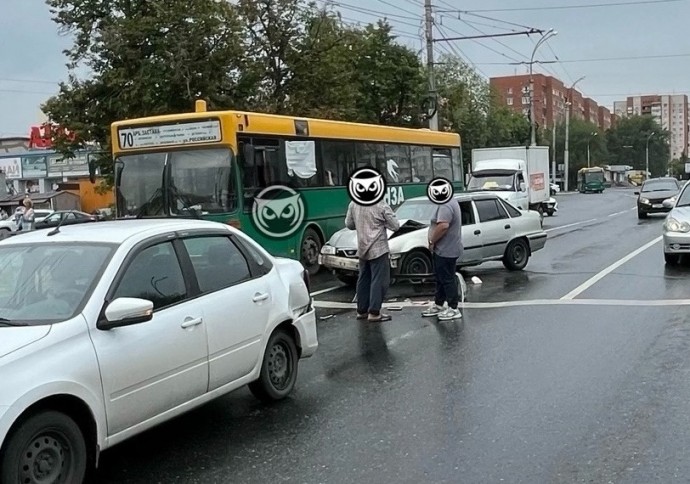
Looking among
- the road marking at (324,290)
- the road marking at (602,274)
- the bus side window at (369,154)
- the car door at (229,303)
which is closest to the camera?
the car door at (229,303)

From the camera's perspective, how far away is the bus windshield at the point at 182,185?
13766mm

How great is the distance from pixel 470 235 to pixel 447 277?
408 cm

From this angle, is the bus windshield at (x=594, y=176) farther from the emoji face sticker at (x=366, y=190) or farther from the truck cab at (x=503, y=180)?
the emoji face sticker at (x=366, y=190)

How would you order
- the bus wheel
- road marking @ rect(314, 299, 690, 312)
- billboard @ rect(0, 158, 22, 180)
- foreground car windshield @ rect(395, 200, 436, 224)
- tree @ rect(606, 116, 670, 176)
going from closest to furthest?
road marking @ rect(314, 299, 690, 312) → foreground car windshield @ rect(395, 200, 436, 224) → the bus wheel → billboard @ rect(0, 158, 22, 180) → tree @ rect(606, 116, 670, 176)

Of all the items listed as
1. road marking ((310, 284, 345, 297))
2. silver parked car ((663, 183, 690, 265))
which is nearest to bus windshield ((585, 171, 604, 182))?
silver parked car ((663, 183, 690, 265))

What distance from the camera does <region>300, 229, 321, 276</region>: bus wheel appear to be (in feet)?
51.8

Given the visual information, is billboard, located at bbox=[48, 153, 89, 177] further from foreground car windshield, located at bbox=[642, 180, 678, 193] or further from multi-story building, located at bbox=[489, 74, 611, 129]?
multi-story building, located at bbox=[489, 74, 611, 129]

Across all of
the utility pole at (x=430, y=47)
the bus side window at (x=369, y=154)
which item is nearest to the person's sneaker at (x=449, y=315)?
the bus side window at (x=369, y=154)

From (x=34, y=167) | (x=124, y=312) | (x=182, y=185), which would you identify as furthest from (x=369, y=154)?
(x=34, y=167)

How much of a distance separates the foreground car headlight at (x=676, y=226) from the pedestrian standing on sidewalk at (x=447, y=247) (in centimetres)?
580

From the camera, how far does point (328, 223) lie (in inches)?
656

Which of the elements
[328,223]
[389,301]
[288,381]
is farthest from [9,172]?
[288,381]

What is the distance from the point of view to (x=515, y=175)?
90.7 feet

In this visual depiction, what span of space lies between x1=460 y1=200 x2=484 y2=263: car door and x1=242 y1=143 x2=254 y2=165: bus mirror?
3749 millimetres
